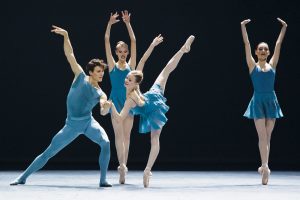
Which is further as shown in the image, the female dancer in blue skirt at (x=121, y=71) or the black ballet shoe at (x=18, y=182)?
the female dancer in blue skirt at (x=121, y=71)

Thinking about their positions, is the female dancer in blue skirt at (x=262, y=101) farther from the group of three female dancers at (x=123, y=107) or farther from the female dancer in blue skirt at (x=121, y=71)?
the female dancer in blue skirt at (x=121, y=71)

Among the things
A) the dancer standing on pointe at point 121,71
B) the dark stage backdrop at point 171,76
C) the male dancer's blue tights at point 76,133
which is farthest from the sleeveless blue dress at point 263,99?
the dark stage backdrop at point 171,76

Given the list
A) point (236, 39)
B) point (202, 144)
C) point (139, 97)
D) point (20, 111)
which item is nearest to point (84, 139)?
point (20, 111)

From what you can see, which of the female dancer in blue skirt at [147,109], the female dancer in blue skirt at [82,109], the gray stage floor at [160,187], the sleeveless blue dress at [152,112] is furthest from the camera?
the sleeveless blue dress at [152,112]

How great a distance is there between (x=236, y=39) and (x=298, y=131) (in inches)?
61.5

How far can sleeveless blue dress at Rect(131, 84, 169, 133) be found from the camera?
5656mm

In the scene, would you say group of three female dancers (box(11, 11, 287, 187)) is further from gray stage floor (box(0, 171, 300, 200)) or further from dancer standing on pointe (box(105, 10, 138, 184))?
gray stage floor (box(0, 171, 300, 200))

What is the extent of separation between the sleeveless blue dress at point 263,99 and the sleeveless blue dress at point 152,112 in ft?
3.06

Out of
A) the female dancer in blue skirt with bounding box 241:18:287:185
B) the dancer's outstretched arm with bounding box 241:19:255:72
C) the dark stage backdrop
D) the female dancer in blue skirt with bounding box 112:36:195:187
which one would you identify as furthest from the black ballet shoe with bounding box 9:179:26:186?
the dark stage backdrop

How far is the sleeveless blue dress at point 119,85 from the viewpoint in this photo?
6199 mm

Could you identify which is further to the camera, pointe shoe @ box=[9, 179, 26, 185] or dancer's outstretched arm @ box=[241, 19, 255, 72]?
dancer's outstretched arm @ box=[241, 19, 255, 72]

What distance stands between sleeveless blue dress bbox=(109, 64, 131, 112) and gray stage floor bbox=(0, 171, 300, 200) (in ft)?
2.59

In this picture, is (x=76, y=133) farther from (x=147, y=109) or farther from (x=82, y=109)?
(x=147, y=109)

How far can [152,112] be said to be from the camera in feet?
18.7
